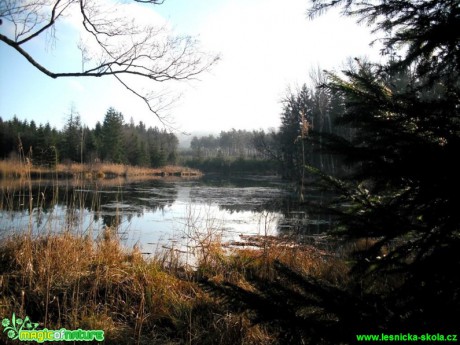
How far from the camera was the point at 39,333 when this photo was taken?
2.41 metres

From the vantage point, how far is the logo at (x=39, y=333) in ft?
7.76

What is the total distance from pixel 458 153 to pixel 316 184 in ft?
2.62

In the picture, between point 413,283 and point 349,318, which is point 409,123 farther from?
point 349,318

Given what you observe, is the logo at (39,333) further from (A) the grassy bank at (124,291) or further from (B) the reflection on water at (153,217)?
(B) the reflection on water at (153,217)

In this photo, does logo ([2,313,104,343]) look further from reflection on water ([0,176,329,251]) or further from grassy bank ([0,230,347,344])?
reflection on water ([0,176,329,251])

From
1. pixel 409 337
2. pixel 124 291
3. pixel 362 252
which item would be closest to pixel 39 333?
pixel 124 291

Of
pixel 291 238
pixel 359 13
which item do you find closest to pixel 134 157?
pixel 291 238

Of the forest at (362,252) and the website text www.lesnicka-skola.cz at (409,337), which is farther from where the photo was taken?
the forest at (362,252)

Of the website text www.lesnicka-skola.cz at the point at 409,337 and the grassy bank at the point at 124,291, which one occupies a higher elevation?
the website text www.lesnicka-skola.cz at the point at 409,337

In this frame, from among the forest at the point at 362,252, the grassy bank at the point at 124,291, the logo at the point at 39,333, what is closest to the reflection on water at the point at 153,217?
the grassy bank at the point at 124,291

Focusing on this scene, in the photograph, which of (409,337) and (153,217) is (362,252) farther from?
(153,217)

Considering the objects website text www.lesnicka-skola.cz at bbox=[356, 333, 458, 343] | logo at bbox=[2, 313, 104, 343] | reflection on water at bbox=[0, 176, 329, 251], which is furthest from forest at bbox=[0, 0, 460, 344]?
reflection on water at bbox=[0, 176, 329, 251]

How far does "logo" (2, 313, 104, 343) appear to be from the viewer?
2.37m

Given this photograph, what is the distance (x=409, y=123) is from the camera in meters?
1.31
